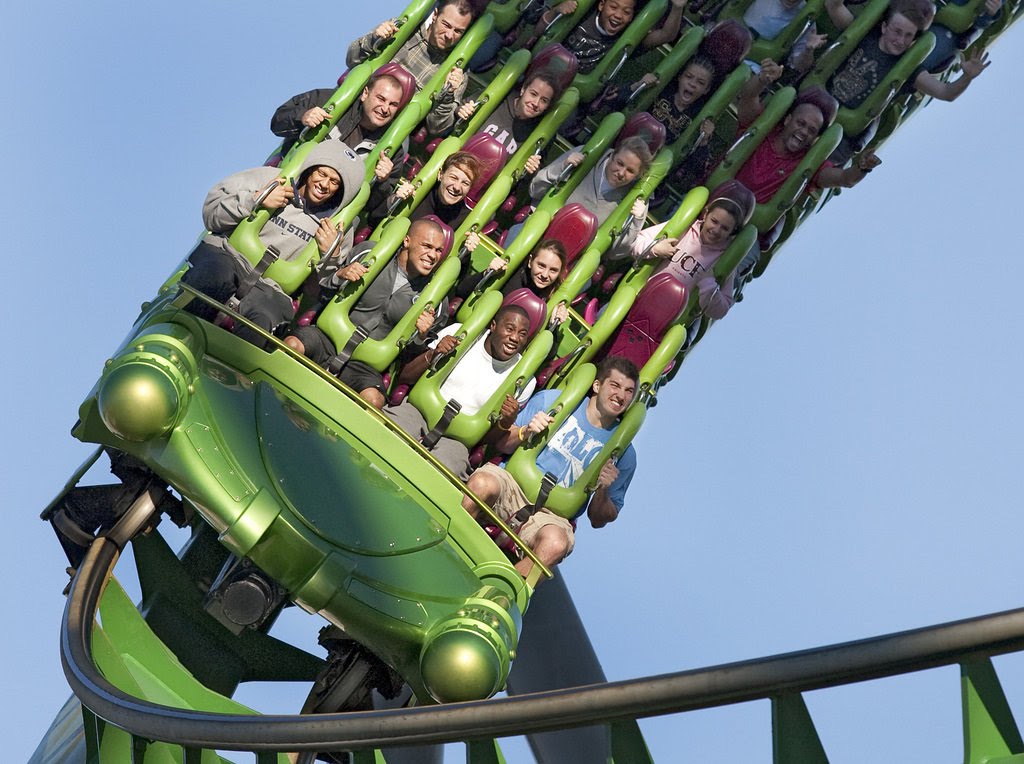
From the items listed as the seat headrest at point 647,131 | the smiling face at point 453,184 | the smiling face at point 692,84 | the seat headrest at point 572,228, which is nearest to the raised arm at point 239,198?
the smiling face at point 453,184

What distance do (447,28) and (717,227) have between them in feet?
5.94

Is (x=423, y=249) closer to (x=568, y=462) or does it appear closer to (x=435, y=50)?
(x=568, y=462)

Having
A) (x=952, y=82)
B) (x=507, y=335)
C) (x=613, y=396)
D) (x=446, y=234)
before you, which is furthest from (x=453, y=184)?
(x=952, y=82)

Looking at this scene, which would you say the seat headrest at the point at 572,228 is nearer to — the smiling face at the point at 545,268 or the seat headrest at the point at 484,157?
the smiling face at the point at 545,268

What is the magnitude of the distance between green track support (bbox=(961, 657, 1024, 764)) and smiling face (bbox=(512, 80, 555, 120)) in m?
5.12

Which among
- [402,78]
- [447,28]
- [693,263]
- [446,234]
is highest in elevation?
[447,28]

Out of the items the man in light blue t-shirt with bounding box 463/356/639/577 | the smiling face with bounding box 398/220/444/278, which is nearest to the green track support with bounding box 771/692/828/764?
the man in light blue t-shirt with bounding box 463/356/639/577

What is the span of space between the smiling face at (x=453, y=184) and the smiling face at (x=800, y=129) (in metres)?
2.08

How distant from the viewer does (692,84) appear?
9039mm

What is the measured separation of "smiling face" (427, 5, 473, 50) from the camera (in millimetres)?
8531

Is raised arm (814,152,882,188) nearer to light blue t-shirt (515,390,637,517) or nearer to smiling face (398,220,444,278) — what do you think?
light blue t-shirt (515,390,637,517)

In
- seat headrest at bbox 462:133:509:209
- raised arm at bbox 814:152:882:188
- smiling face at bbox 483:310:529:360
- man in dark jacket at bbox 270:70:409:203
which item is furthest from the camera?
raised arm at bbox 814:152:882:188

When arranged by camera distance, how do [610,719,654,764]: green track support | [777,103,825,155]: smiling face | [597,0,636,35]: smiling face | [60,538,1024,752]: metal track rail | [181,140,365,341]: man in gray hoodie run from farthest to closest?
[777,103,825,155]: smiling face, [597,0,636,35]: smiling face, [181,140,365,341]: man in gray hoodie, [610,719,654,764]: green track support, [60,538,1024,752]: metal track rail

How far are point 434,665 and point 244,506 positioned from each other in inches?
43.1
